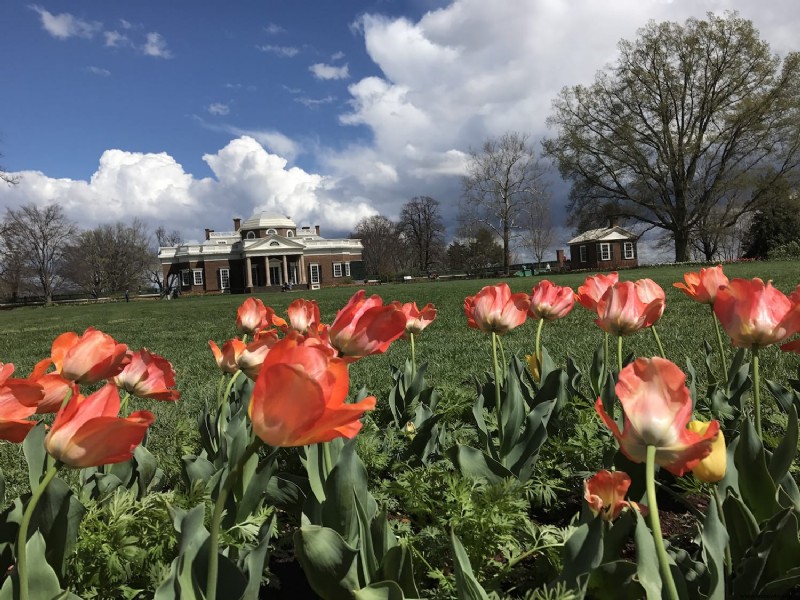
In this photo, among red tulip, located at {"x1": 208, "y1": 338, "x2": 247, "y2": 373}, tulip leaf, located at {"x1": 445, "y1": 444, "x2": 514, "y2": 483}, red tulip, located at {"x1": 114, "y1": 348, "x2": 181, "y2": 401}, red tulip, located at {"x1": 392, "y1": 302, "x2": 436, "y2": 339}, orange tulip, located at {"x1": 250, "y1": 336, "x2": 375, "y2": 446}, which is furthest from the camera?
red tulip, located at {"x1": 392, "y1": 302, "x2": 436, "y2": 339}

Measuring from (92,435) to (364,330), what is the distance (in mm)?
498

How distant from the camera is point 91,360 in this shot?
112 cm

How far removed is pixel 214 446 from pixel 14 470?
1451 millimetres

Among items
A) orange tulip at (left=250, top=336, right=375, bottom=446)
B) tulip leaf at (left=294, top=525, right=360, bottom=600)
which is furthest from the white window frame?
orange tulip at (left=250, top=336, right=375, bottom=446)

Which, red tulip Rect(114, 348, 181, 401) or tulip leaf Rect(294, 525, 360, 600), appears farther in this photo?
red tulip Rect(114, 348, 181, 401)

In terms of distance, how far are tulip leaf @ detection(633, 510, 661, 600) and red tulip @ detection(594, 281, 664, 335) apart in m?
0.70

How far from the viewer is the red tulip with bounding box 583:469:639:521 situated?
97 centimetres

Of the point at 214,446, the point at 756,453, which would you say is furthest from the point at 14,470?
the point at 756,453

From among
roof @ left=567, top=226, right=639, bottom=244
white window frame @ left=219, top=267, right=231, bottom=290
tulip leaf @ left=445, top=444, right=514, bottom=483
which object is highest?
roof @ left=567, top=226, right=639, bottom=244

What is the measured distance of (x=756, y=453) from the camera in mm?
1202

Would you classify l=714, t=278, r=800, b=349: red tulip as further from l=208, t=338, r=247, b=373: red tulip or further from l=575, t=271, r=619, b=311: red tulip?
l=208, t=338, r=247, b=373: red tulip

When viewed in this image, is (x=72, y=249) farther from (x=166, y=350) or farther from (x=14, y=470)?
(x=14, y=470)

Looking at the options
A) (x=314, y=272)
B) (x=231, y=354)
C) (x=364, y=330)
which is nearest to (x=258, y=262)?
(x=314, y=272)

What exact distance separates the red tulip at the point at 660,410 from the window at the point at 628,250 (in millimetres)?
52638
